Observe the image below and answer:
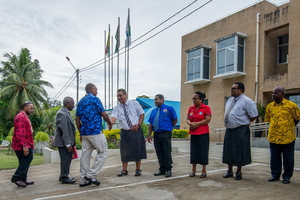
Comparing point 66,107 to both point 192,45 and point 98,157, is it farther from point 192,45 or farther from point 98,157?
point 192,45

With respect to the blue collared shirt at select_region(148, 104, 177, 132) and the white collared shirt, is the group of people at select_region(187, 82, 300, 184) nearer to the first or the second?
the blue collared shirt at select_region(148, 104, 177, 132)

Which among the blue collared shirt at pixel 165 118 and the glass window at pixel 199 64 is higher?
the glass window at pixel 199 64

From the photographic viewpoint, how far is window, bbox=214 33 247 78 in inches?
740

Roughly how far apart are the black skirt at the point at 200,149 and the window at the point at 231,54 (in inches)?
546

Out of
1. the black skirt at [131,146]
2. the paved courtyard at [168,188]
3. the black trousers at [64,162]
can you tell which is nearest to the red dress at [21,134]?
the black trousers at [64,162]

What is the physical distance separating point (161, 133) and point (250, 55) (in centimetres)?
1465

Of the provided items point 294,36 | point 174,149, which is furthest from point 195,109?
point 294,36

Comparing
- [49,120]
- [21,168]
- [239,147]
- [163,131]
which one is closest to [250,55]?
[163,131]

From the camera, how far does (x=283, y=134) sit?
16.9ft

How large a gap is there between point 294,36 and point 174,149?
10.7 meters

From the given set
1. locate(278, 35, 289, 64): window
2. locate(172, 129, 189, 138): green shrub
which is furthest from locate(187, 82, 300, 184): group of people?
locate(172, 129, 189, 138): green shrub

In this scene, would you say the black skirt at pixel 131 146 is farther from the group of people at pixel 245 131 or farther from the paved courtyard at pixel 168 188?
the group of people at pixel 245 131

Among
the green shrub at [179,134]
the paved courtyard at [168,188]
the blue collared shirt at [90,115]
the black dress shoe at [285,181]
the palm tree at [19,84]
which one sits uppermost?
the palm tree at [19,84]

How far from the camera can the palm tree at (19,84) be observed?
1172 inches
